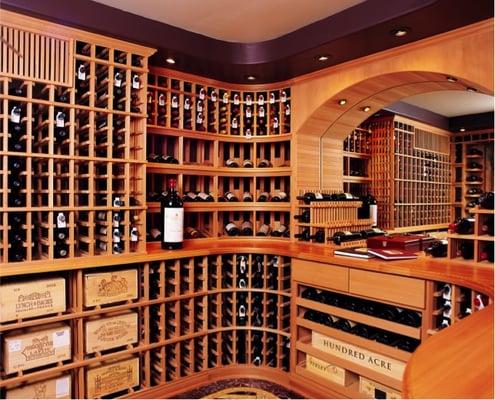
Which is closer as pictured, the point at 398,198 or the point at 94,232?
the point at 94,232

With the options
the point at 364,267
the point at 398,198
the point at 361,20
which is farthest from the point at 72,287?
the point at 398,198

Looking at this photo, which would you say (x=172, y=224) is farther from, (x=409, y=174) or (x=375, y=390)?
(x=409, y=174)

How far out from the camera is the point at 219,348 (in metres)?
3.24

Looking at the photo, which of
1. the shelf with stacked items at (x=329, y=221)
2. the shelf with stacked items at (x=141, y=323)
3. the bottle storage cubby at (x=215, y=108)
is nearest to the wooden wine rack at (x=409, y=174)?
the shelf with stacked items at (x=329, y=221)

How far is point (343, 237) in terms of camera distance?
10.6 feet

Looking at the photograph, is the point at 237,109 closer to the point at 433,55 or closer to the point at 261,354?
the point at 433,55

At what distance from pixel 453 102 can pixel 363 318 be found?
4122mm

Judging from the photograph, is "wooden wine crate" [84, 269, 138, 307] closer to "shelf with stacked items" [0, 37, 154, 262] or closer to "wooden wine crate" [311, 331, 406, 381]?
"shelf with stacked items" [0, 37, 154, 262]

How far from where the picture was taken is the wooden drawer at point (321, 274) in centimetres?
268

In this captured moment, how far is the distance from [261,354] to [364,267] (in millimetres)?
1298

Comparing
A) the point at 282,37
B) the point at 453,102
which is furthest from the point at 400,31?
the point at 453,102

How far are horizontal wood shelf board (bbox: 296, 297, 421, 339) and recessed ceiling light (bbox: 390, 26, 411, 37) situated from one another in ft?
5.95

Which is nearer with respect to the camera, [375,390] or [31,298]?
[31,298]

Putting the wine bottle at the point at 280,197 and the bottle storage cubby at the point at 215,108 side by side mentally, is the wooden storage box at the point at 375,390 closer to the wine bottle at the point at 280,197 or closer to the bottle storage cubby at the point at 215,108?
the wine bottle at the point at 280,197
